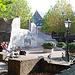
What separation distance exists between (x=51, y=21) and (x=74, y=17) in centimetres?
579

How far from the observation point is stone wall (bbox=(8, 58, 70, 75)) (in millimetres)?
5319

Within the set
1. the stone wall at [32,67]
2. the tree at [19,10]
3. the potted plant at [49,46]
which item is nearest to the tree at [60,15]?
the tree at [19,10]

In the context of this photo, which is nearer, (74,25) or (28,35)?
(28,35)

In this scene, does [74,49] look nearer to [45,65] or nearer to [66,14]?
[45,65]

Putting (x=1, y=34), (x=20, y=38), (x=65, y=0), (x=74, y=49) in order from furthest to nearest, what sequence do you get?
1. (x=65, y=0)
2. (x=20, y=38)
3. (x=1, y=34)
4. (x=74, y=49)

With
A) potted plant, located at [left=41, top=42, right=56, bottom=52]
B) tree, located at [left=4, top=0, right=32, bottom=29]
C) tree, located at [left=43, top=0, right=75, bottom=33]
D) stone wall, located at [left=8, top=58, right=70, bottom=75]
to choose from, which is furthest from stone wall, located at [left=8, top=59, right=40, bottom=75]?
tree, located at [left=4, top=0, right=32, bottom=29]

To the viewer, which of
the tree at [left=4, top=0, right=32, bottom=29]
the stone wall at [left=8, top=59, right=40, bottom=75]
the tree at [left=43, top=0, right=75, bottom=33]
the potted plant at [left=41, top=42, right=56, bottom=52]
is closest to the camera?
the stone wall at [left=8, top=59, right=40, bottom=75]

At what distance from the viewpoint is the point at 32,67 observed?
5.76m

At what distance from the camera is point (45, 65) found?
602 centimetres

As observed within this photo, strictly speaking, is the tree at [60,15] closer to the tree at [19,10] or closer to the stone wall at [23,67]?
the tree at [19,10]

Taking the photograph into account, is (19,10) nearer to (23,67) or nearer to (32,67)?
(32,67)

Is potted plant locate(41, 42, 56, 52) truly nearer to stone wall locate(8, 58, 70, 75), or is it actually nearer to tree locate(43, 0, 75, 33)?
stone wall locate(8, 58, 70, 75)

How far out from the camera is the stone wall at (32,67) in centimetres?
532

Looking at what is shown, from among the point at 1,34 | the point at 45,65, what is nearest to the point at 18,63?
the point at 45,65
